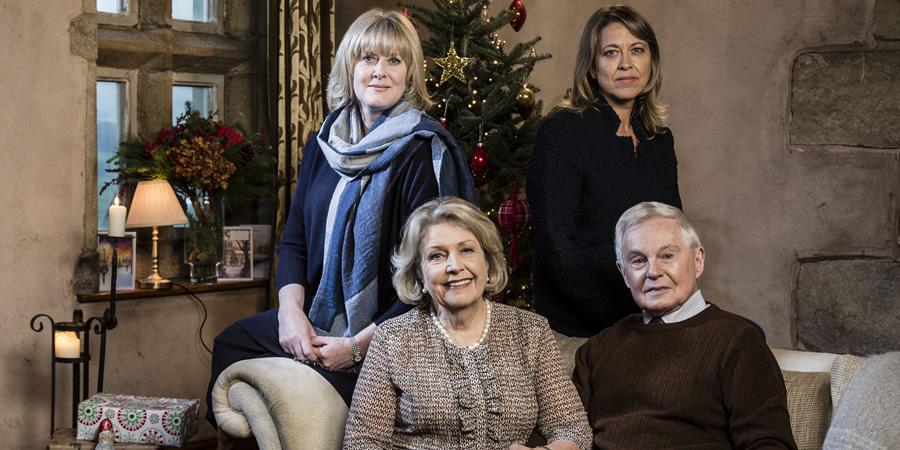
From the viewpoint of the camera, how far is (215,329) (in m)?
3.82

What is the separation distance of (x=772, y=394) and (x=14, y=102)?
2.73m

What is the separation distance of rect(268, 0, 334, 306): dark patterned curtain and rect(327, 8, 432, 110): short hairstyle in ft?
5.15

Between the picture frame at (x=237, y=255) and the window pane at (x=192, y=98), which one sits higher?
the window pane at (x=192, y=98)

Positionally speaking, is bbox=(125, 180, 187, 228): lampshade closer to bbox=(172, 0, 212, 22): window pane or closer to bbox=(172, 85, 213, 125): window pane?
bbox=(172, 85, 213, 125): window pane

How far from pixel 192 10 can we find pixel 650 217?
285 cm

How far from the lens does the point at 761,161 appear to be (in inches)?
137

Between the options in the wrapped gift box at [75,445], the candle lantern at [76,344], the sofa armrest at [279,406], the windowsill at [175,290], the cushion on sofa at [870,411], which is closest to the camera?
the cushion on sofa at [870,411]

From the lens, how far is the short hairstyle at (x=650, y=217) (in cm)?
192

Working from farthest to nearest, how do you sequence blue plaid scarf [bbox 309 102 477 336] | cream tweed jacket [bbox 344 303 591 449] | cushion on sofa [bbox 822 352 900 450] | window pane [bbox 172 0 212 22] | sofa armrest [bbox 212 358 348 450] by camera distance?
1. window pane [bbox 172 0 212 22]
2. blue plaid scarf [bbox 309 102 477 336]
3. sofa armrest [bbox 212 358 348 450]
4. cream tweed jacket [bbox 344 303 591 449]
5. cushion on sofa [bbox 822 352 900 450]

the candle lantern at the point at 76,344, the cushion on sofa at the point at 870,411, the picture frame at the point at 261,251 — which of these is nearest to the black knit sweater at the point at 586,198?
the cushion on sofa at the point at 870,411

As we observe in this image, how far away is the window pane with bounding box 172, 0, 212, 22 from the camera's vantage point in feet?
12.9

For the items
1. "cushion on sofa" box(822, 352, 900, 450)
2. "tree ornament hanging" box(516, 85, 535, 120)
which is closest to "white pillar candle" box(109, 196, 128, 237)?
"tree ornament hanging" box(516, 85, 535, 120)

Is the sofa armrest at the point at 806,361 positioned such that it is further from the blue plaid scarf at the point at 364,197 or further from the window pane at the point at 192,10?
the window pane at the point at 192,10

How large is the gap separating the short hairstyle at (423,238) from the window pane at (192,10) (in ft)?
8.08
